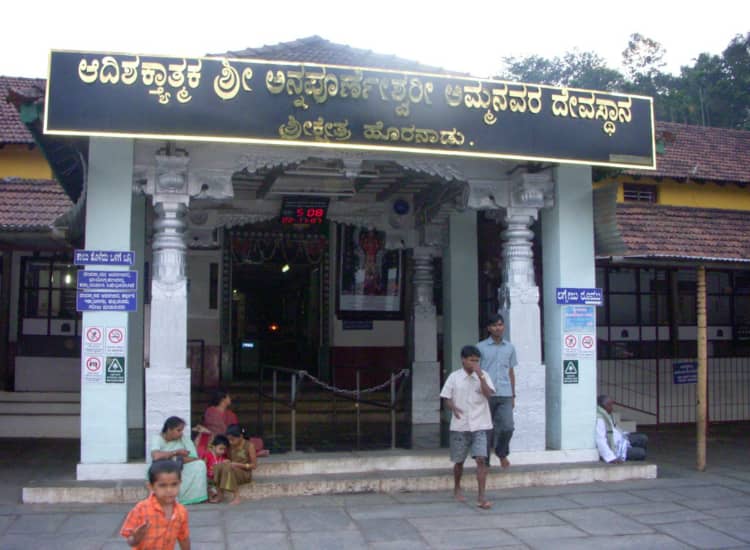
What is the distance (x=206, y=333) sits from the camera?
14000 millimetres

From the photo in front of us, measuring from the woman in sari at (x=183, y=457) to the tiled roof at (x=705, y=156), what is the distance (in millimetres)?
9232

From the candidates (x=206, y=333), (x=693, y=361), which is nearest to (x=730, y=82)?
(x=693, y=361)

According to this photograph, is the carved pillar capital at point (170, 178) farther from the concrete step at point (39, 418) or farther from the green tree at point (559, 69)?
the green tree at point (559, 69)

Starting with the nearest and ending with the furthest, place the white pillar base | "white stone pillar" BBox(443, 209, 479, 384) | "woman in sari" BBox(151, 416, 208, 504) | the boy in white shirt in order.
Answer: "woman in sari" BBox(151, 416, 208, 504) < the boy in white shirt < "white stone pillar" BBox(443, 209, 479, 384) < the white pillar base

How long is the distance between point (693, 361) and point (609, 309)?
175 centimetres

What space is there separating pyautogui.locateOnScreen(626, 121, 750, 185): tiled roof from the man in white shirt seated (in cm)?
558

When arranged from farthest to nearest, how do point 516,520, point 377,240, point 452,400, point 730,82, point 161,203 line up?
point 730,82 → point 377,240 → point 161,203 → point 452,400 → point 516,520

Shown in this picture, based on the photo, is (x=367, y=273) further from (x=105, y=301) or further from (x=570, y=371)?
(x=105, y=301)

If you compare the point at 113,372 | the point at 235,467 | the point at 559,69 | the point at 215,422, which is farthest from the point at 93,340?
the point at 559,69

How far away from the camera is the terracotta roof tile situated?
10266 millimetres

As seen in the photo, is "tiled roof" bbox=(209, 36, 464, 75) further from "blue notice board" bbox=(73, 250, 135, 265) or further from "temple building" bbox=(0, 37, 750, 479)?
"blue notice board" bbox=(73, 250, 135, 265)

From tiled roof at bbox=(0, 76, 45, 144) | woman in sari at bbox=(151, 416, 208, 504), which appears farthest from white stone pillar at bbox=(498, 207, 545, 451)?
tiled roof at bbox=(0, 76, 45, 144)

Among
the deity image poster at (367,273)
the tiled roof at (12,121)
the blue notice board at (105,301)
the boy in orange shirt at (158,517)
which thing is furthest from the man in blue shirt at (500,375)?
the tiled roof at (12,121)

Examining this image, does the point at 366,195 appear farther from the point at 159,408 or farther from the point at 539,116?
the point at 159,408
